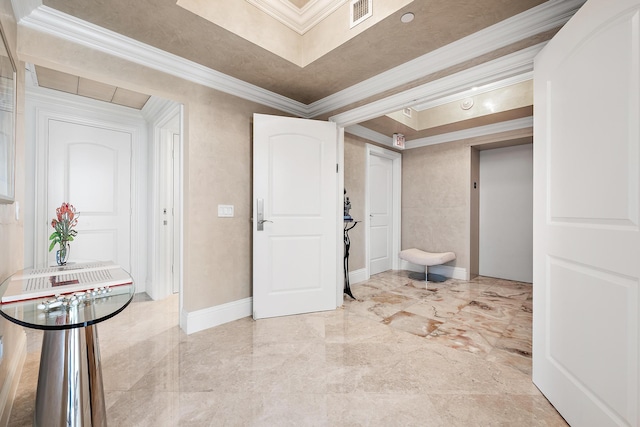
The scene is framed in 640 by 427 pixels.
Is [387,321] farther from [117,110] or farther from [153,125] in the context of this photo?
[117,110]

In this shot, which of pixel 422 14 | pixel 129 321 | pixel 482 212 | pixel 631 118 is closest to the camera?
pixel 631 118

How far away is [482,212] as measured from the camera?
15.0 feet

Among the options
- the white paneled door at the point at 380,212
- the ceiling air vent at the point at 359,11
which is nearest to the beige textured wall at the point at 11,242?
the ceiling air vent at the point at 359,11

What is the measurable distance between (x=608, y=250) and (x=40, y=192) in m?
4.57

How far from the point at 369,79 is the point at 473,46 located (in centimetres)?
89

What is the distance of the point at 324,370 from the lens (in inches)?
72.9

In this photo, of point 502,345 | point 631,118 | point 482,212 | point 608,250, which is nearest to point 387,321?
point 502,345

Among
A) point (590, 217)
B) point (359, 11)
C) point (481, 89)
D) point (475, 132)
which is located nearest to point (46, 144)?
point (359, 11)

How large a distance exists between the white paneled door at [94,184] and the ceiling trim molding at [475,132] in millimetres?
4315

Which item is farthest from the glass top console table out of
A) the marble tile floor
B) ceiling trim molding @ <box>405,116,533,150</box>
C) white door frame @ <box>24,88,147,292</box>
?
ceiling trim molding @ <box>405,116,533,150</box>

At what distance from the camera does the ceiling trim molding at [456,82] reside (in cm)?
189

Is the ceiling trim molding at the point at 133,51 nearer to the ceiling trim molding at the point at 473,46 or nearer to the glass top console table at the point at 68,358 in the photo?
the ceiling trim molding at the point at 473,46

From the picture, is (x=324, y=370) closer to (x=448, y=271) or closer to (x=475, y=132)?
(x=448, y=271)

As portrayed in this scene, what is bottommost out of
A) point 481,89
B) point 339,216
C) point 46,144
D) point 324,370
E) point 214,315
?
point 324,370
